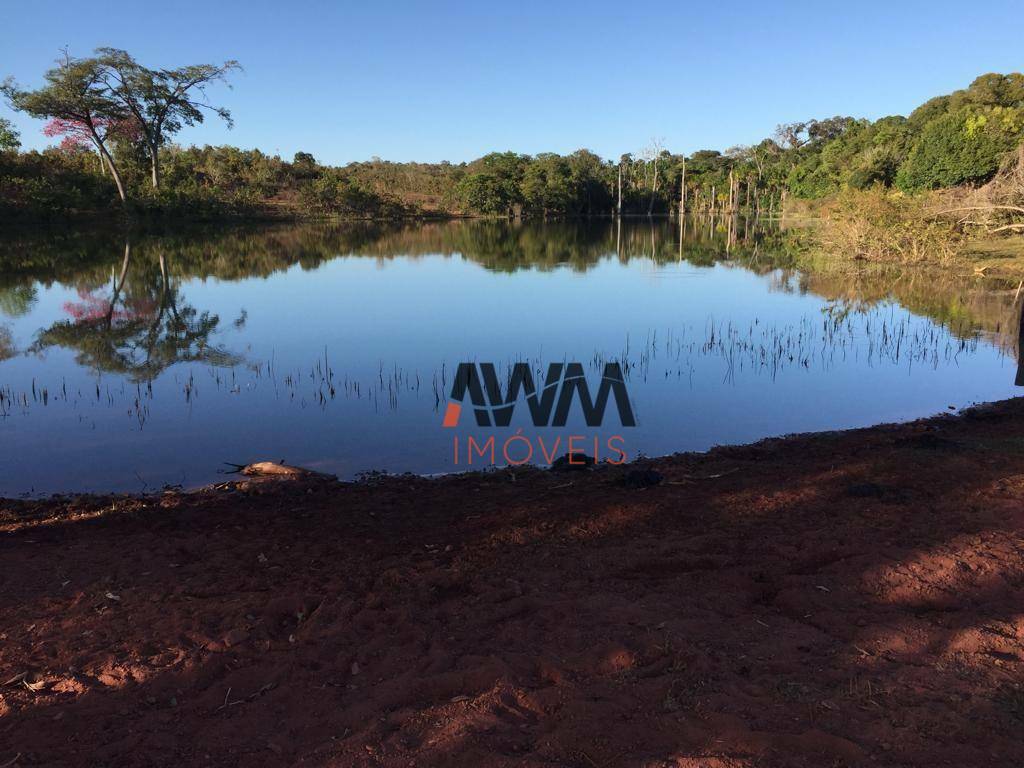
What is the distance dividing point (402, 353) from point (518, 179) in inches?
2288

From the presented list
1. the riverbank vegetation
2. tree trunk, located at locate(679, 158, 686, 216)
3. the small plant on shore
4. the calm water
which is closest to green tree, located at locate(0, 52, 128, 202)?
the riverbank vegetation

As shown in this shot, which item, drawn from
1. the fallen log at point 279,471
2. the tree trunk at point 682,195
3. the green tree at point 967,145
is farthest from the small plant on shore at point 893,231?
the tree trunk at point 682,195

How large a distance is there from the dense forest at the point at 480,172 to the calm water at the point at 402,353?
11926 mm

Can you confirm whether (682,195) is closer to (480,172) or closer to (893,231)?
(480,172)

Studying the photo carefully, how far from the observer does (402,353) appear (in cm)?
1188

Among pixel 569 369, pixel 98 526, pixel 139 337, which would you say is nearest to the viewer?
pixel 98 526

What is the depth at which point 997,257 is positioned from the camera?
74.3 ft

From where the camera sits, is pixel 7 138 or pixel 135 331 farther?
pixel 7 138

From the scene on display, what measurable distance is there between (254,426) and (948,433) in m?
7.91

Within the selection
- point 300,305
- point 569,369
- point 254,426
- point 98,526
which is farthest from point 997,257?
point 98,526

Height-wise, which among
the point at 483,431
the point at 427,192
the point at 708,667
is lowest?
the point at 483,431

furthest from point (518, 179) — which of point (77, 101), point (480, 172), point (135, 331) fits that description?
point (135, 331)

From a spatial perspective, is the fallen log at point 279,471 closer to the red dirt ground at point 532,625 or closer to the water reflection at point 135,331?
the red dirt ground at point 532,625

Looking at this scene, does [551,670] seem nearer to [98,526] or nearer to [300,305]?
[98,526]
